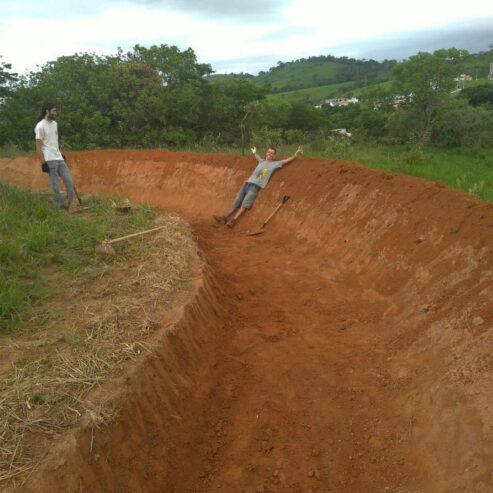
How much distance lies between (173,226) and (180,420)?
10.7 ft

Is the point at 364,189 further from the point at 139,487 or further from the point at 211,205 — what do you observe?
the point at 139,487

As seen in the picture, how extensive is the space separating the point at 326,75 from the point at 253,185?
6038 cm

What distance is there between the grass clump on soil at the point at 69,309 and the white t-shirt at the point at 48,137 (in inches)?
35.3

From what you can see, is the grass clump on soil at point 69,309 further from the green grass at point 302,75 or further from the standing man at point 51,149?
the green grass at point 302,75

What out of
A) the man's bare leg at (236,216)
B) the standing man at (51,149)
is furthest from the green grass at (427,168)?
the standing man at (51,149)

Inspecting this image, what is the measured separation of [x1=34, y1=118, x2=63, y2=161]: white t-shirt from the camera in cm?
658

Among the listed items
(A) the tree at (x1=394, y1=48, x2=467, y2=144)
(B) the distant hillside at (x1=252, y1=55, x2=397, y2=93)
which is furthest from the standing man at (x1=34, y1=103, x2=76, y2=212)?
(B) the distant hillside at (x1=252, y1=55, x2=397, y2=93)

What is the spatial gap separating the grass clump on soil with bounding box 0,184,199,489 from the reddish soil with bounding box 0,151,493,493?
21 cm

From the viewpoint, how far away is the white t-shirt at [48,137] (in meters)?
6.58

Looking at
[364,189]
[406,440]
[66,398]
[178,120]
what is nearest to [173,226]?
[364,189]

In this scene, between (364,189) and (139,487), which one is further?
(364,189)

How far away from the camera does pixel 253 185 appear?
28.0 feet

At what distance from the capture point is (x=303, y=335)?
15.2ft

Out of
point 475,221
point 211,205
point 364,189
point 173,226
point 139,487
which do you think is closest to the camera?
point 139,487
